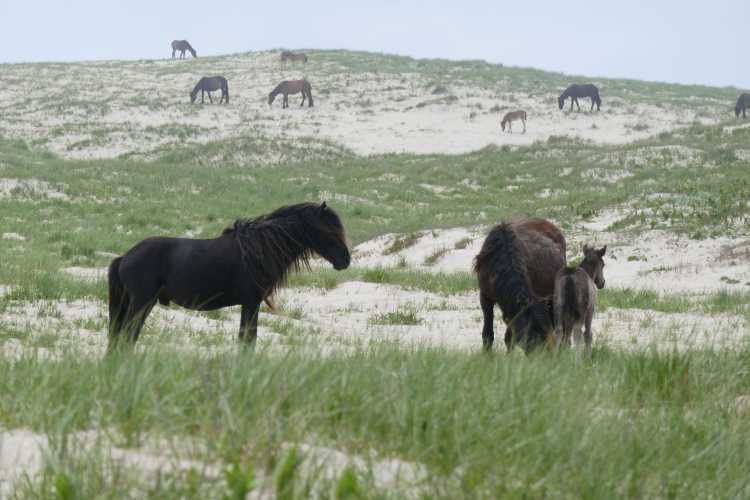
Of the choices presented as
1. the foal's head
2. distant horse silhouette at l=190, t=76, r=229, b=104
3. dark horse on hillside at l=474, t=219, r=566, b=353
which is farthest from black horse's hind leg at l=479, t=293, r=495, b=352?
distant horse silhouette at l=190, t=76, r=229, b=104

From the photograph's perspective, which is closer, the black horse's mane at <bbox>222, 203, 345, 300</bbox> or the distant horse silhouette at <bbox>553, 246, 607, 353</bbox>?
the black horse's mane at <bbox>222, 203, 345, 300</bbox>

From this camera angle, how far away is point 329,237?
754 cm

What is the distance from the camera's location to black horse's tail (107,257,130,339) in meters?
7.02

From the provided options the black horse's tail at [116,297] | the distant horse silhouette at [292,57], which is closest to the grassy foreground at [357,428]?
the black horse's tail at [116,297]

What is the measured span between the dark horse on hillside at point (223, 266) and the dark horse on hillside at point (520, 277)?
64.2 inches

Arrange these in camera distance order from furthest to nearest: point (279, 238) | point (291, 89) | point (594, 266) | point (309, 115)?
1. point (291, 89)
2. point (309, 115)
3. point (594, 266)
4. point (279, 238)

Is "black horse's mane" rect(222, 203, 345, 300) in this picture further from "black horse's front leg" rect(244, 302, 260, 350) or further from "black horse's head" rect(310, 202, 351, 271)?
"black horse's front leg" rect(244, 302, 260, 350)

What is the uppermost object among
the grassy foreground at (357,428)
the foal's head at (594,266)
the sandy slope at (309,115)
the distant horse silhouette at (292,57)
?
the distant horse silhouette at (292,57)

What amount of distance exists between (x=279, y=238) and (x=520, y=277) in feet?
7.99

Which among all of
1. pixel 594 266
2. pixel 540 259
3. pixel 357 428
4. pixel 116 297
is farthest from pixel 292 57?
pixel 357 428

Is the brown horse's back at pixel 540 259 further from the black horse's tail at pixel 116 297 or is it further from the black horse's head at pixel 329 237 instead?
the black horse's tail at pixel 116 297

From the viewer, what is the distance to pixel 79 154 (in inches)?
1651

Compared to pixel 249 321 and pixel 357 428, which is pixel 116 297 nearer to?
pixel 249 321

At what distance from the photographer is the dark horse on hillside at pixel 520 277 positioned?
6.64 m
